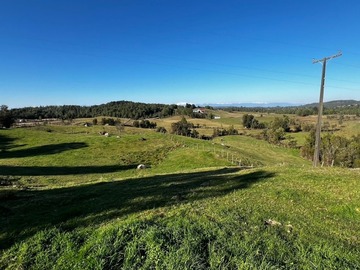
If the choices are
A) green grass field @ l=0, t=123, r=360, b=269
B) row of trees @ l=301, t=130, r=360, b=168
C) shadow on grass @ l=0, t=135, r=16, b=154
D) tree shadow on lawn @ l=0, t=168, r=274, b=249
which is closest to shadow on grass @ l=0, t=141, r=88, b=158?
shadow on grass @ l=0, t=135, r=16, b=154

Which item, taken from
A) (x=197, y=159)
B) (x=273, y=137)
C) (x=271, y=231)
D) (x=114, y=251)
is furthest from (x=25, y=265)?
(x=273, y=137)

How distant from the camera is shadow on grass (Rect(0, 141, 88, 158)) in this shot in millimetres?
55769

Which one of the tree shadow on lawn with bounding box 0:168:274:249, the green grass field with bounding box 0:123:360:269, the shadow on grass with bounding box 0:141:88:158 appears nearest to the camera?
the green grass field with bounding box 0:123:360:269

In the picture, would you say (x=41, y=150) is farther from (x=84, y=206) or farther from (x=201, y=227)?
(x=201, y=227)

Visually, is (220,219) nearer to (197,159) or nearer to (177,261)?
(177,261)

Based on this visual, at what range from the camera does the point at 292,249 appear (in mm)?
7414

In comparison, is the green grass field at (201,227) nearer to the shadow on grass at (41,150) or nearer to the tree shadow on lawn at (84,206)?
the tree shadow on lawn at (84,206)

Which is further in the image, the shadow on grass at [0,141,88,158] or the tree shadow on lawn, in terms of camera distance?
the shadow on grass at [0,141,88,158]

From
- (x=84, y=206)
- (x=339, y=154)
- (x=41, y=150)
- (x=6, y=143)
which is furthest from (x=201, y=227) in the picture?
(x=339, y=154)

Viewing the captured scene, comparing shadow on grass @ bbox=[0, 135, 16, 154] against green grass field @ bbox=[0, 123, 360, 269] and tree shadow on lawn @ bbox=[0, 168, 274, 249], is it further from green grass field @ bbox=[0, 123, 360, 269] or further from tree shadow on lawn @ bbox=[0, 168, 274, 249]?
green grass field @ bbox=[0, 123, 360, 269]

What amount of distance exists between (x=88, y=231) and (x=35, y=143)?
68.6 m

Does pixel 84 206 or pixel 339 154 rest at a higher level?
pixel 84 206

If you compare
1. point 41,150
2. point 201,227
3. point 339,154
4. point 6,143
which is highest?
point 201,227

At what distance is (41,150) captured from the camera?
60.2 m
